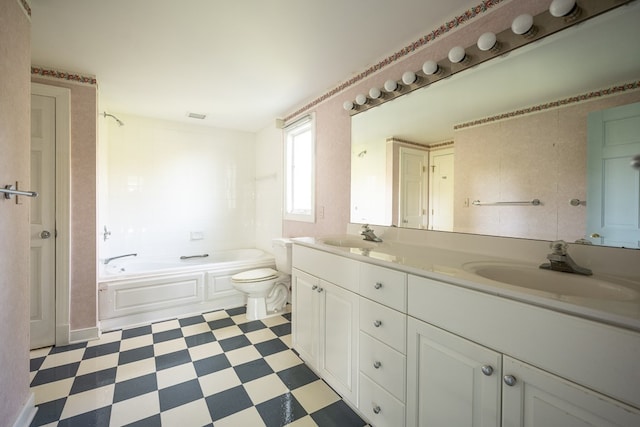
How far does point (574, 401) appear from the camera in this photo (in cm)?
69

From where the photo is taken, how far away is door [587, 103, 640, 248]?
3.22ft

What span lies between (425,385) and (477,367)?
26 centimetres

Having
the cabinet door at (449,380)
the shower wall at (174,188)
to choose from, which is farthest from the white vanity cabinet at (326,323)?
the shower wall at (174,188)

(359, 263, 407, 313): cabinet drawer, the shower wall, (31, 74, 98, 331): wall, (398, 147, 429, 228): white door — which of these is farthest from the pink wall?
(31, 74, 98, 331): wall

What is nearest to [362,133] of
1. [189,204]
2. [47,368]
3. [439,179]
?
[439,179]

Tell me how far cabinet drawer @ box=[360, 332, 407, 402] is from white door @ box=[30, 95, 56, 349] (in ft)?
8.11

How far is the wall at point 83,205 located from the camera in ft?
Answer: 7.22

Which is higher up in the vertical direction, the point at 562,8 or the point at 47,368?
the point at 562,8

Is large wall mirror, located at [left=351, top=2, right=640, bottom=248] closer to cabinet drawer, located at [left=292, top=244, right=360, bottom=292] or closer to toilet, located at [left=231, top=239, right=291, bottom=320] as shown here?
cabinet drawer, located at [left=292, top=244, right=360, bottom=292]

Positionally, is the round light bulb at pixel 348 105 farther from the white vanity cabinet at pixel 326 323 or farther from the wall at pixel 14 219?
the wall at pixel 14 219

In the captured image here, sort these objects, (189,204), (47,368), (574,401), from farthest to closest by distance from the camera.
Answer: (189,204)
(47,368)
(574,401)

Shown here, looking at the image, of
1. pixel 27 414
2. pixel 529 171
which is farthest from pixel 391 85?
pixel 27 414

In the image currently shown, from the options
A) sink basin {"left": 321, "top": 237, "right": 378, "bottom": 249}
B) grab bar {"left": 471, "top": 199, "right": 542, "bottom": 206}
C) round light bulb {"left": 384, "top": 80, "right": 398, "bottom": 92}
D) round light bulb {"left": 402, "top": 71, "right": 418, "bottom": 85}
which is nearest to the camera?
grab bar {"left": 471, "top": 199, "right": 542, "bottom": 206}

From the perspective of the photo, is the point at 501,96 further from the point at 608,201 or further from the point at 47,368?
the point at 47,368
